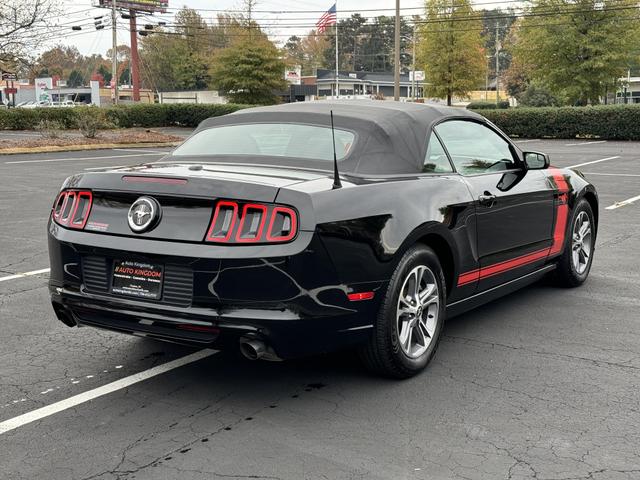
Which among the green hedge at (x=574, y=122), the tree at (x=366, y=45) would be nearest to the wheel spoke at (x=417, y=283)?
the green hedge at (x=574, y=122)

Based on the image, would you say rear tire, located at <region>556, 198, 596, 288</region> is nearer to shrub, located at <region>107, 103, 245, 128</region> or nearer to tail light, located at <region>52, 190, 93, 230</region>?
tail light, located at <region>52, 190, 93, 230</region>

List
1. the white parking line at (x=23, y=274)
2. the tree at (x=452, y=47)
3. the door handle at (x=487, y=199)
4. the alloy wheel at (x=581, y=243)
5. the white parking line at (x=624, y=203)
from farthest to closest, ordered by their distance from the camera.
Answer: the tree at (x=452, y=47) → the white parking line at (x=624, y=203) → the white parking line at (x=23, y=274) → the alloy wheel at (x=581, y=243) → the door handle at (x=487, y=199)

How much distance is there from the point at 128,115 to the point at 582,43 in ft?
82.0

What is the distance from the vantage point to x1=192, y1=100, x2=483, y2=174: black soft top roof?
4.43 meters

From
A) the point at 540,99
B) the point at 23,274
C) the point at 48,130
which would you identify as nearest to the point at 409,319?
A: the point at 23,274

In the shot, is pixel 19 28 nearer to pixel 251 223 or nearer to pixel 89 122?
pixel 89 122

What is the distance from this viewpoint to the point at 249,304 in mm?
3621

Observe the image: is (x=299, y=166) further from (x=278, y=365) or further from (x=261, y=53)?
(x=261, y=53)

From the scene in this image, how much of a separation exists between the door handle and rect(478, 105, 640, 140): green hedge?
31.4 m

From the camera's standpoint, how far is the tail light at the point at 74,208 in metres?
4.12

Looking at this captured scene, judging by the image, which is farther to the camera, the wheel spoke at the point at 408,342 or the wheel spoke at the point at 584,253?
the wheel spoke at the point at 584,253

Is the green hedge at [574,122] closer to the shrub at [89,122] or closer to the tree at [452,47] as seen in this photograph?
the tree at [452,47]

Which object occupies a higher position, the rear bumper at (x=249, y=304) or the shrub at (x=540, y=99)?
the shrub at (x=540, y=99)

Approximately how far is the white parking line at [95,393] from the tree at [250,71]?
47.2 m
